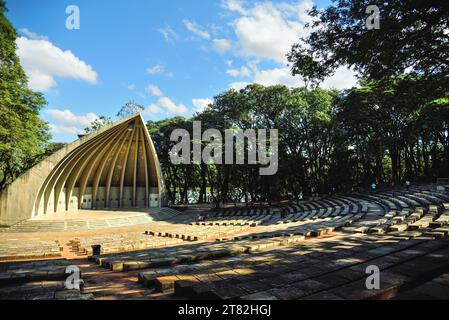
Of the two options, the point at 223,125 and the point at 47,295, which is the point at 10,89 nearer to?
the point at 47,295

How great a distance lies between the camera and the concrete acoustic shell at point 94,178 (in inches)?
851

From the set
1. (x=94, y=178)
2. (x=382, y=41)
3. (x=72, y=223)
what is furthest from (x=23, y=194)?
(x=382, y=41)

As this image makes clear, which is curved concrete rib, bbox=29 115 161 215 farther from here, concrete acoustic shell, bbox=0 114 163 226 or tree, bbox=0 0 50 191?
tree, bbox=0 0 50 191

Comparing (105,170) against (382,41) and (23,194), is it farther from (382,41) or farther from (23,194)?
(382,41)

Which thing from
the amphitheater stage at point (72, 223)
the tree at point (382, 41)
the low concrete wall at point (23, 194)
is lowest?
the amphitheater stage at point (72, 223)

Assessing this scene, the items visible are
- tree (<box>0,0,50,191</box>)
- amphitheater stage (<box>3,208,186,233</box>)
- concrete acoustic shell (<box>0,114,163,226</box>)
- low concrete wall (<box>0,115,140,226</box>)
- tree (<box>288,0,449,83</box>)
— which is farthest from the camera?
concrete acoustic shell (<box>0,114,163,226</box>)

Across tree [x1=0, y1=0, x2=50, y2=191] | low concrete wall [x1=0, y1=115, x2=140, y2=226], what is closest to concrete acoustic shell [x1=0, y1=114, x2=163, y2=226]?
low concrete wall [x1=0, y1=115, x2=140, y2=226]

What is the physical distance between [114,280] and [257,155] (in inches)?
1073

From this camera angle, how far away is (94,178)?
33.4m

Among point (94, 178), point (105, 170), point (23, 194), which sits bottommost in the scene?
point (23, 194)

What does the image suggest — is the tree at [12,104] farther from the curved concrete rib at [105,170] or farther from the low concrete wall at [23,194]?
the curved concrete rib at [105,170]

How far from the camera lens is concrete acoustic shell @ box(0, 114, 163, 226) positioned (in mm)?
21609

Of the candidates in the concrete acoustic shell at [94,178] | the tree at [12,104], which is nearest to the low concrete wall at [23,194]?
the concrete acoustic shell at [94,178]
